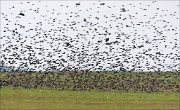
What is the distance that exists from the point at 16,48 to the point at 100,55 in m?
17.0

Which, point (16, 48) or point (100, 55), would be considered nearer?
point (16, 48)

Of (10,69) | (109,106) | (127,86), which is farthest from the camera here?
(10,69)

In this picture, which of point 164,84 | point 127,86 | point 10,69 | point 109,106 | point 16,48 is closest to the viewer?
point 109,106

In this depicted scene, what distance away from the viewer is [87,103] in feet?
202

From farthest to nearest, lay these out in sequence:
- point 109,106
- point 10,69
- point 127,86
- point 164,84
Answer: point 10,69
point 164,84
point 127,86
point 109,106

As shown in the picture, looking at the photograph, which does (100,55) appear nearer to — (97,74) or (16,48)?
(16,48)

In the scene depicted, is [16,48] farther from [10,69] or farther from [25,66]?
[10,69]

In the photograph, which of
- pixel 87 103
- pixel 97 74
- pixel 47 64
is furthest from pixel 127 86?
pixel 87 103

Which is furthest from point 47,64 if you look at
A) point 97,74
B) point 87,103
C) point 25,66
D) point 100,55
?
point 87,103

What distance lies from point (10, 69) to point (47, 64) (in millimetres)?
17911

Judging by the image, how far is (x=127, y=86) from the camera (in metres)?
103

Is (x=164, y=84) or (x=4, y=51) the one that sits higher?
(x=4, y=51)

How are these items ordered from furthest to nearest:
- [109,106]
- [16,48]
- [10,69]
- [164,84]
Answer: [10,69]
[164,84]
[16,48]
[109,106]

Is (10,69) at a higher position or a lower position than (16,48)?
lower
